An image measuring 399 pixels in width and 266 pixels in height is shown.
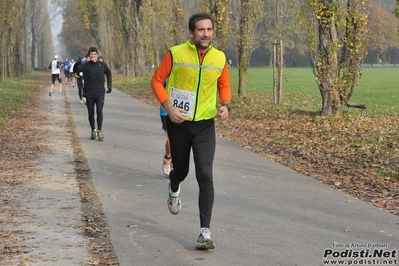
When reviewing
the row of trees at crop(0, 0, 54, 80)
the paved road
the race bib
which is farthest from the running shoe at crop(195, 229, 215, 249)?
the row of trees at crop(0, 0, 54, 80)

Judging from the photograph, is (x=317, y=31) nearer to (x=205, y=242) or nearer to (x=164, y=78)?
(x=164, y=78)

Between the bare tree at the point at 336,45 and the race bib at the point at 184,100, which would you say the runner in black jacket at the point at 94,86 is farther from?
the race bib at the point at 184,100

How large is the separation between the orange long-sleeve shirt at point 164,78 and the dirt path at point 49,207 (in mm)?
1441

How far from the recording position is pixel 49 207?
852 centimetres

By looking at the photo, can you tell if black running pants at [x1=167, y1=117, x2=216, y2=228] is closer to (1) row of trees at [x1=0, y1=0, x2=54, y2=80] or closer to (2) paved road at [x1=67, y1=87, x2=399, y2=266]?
(2) paved road at [x1=67, y1=87, x2=399, y2=266]

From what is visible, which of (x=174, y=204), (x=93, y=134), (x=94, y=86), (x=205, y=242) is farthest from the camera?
(x=93, y=134)

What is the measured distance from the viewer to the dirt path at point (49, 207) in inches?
253

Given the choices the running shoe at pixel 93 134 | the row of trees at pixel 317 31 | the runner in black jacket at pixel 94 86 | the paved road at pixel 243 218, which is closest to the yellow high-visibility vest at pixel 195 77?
the paved road at pixel 243 218

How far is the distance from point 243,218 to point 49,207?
7.39 ft

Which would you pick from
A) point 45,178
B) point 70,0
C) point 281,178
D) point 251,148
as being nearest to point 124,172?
point 45,178

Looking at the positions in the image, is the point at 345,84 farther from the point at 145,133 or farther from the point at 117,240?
the point at 117,240

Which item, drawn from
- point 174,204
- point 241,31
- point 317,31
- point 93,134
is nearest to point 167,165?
point 174,204

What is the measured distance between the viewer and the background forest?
26.9 m

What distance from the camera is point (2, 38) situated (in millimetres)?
43594
